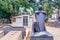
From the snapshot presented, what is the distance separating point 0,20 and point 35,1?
13670 mm

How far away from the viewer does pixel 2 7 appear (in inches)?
1095

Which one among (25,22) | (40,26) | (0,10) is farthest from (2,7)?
(40,26)

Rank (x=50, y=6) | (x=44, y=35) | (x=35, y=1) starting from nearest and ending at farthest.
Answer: (x=44, y=35) < (x=50, y=6) < (x=35, y=1)

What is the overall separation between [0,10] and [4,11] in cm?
53

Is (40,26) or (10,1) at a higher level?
(10,1)

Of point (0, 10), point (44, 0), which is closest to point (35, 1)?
point (44, 0)

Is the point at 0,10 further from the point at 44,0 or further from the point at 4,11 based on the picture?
the point at 44,0

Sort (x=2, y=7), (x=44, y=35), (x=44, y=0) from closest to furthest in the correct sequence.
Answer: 1. (x=44, y=35)
2. (x=2, y=7)
3. (x=44, y=0)

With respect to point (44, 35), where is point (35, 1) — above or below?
above

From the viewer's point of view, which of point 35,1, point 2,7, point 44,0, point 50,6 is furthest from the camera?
point 35,1

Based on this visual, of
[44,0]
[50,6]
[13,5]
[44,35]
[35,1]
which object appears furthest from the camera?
[35,1]

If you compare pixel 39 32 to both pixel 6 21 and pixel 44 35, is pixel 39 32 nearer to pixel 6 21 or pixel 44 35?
pixel 44 35

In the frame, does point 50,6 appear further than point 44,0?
No

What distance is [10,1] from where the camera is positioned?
1161 inches
